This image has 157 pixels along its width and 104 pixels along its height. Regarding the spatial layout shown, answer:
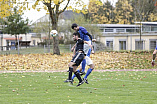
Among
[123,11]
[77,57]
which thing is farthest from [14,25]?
[77,57]

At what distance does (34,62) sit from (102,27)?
2984cm

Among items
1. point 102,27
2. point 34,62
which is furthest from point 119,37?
point 34,62

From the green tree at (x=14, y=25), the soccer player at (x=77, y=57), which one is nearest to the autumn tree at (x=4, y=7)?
the soccer player at (x=77, y=57)

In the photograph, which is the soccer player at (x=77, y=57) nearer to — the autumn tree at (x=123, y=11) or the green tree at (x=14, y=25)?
the green tree at (x=14, y=25)

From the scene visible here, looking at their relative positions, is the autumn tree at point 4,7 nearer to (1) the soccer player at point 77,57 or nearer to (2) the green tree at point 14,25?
(1) the soccer player at point 77,57

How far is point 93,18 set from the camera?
2269 inches


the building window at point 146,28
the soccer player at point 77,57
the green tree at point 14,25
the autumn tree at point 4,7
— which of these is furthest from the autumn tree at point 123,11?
the soccer player at point 77,57

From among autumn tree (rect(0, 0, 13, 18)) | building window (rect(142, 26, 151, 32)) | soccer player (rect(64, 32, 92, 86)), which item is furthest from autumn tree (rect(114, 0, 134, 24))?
soccer player (rect(64, 32, 92, 86))

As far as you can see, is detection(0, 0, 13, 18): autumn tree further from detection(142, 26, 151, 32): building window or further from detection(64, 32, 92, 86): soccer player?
detection(142, 26, 151, 32): building window

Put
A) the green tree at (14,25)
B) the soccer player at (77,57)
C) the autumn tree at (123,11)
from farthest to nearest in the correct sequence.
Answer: the autumn tree at (123,11), the green tree at (14,25), the soccer player at (77,57)

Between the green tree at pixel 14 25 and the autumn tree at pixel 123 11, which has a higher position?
the autumn tree at pixel 123 11

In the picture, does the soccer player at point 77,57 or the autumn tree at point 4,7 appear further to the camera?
the autumn tree at point 4,7

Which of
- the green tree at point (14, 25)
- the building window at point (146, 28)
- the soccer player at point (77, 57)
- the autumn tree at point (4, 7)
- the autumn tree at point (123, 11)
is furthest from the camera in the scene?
the autumn tree at point (123, 11)

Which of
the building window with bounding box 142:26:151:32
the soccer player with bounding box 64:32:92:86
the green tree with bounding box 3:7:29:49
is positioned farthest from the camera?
the green tree with bounding box 3:7:29:49
